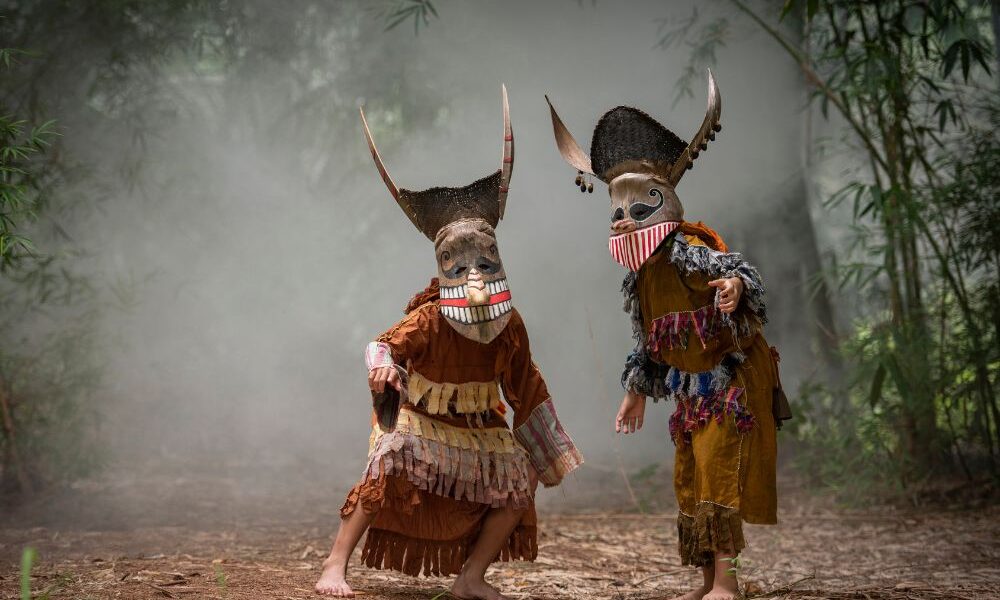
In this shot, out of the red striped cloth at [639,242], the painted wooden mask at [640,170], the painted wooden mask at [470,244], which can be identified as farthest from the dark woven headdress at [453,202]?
the red striped cloth at [639,242]

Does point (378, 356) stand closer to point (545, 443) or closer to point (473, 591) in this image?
point (545, 443)

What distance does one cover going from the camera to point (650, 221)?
2928 millimetres

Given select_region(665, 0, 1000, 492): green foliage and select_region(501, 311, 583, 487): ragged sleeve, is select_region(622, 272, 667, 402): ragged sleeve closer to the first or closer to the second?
select_region(501, 311, 583, 487): ragged sleeve

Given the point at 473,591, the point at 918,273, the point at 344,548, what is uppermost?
the point at 918,273

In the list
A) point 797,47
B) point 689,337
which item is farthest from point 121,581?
point 797,47

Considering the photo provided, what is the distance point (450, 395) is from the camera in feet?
9.95

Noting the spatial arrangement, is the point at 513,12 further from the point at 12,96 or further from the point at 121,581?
the point at 121,581

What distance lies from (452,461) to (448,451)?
1.4 inches

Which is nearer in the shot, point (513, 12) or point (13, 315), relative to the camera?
point (13, 315)

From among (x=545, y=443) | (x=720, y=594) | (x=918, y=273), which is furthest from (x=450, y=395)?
(x=918, y=273)

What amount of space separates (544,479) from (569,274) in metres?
5.15

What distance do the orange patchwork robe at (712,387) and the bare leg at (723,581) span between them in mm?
35

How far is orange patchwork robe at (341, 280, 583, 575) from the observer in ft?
9.66

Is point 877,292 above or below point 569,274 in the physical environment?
below
